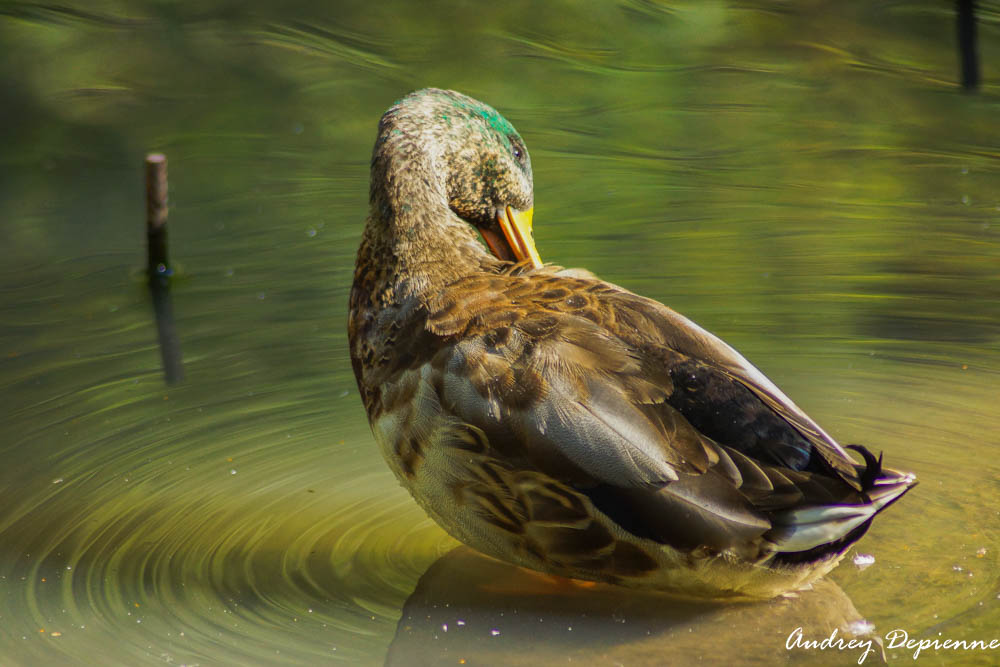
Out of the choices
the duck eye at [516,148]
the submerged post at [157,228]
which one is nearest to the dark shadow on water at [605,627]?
the duck eye at [516,148]

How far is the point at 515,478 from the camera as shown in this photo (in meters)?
3.07

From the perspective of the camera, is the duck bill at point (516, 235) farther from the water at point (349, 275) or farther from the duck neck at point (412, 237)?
the water at point (349, 275)

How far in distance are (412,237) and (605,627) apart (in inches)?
45.4

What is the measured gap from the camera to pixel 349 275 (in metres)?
5.56

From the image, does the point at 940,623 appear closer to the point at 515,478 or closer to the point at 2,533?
the point at 515,478

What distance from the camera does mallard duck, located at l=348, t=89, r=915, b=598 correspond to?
2.96 metres

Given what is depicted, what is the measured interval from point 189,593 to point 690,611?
128 centimetres

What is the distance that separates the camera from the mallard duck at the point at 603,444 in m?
2.96

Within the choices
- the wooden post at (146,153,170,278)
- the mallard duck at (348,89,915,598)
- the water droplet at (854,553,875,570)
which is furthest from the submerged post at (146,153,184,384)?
the water droplet at (854,553,875,570)

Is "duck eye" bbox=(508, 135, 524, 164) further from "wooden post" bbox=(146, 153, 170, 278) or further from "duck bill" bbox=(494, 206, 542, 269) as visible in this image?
"wooden post" bbox=(146, 153, 170, 278)

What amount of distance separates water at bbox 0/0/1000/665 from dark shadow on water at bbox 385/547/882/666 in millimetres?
13

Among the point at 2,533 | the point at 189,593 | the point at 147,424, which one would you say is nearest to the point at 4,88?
the point at 147,424

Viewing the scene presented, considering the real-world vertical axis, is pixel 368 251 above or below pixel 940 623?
above
